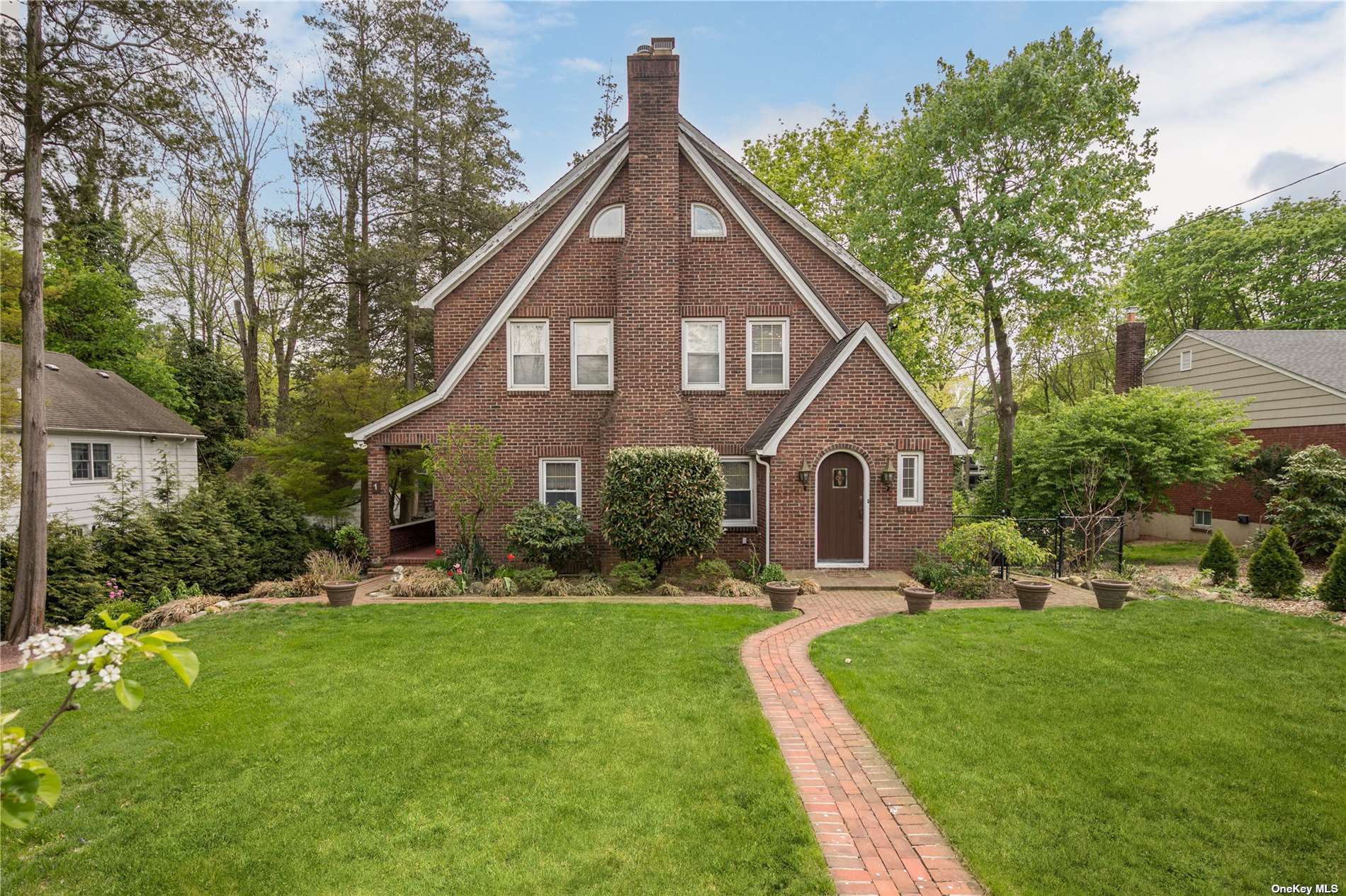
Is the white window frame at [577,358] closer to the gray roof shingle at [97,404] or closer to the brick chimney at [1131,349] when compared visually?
the gray roof shingle at [97,404]

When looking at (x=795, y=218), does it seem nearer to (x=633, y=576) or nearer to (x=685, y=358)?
(x=685, y=358)

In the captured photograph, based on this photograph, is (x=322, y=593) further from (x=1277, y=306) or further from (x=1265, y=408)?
(x=1277, y=306)

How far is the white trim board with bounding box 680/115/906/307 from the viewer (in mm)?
13742

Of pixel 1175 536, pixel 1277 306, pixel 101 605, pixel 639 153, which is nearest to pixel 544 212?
pixel 639 153

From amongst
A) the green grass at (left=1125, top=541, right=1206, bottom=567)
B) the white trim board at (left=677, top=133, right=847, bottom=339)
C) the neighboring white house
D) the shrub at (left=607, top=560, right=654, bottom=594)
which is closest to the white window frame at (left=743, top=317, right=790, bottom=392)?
the white trim board at (left=677, top=133, right=847, bottom=339)

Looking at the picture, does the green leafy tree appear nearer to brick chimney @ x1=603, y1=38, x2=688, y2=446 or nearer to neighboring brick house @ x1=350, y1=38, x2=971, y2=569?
neighboring brick house @ x1=350, y1=38, x2=971, y2=569

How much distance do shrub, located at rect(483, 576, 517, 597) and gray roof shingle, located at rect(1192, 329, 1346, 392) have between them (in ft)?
69.9

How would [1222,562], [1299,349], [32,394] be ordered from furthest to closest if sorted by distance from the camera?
[1299,349] < [1222,562] < [32,394]

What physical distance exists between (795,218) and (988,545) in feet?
28.2

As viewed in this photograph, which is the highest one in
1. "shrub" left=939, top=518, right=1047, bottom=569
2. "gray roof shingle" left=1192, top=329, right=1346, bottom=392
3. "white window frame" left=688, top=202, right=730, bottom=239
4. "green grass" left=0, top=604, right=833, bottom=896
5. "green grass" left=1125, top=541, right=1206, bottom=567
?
"white window frame" left=688, top=202, right=730, bottom=239

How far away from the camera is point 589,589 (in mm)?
11172

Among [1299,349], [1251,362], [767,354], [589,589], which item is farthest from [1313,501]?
[589,589]

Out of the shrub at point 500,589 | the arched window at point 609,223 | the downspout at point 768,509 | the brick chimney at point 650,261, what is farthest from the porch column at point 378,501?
the downspout at point 768,509

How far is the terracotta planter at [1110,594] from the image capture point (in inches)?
372
